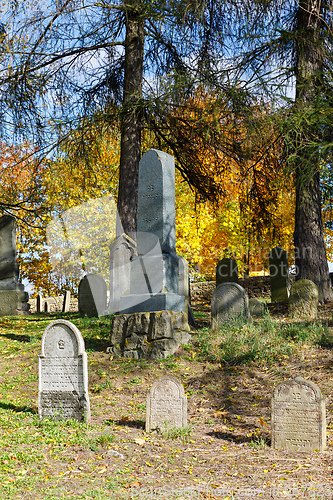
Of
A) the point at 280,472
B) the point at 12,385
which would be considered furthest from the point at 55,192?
the point at 280,472

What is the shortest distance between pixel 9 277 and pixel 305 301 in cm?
905

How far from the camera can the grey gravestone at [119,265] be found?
1213cm

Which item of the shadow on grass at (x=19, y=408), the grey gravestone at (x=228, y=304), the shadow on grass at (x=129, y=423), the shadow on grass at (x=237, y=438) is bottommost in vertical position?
the shadow on grass at (x=237, y=438)

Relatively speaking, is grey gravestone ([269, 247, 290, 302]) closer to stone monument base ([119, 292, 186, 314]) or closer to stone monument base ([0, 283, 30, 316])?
stone monument base ([119, 292, 186, 314])

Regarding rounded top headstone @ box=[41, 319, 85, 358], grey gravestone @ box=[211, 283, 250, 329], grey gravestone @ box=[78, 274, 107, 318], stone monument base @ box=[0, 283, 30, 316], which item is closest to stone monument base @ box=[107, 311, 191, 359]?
grey gravestone @ box=[211, 283, 250, 329]

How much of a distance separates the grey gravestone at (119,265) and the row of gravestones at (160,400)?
6072mm

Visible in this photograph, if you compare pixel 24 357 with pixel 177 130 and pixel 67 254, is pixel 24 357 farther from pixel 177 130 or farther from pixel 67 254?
pixel 67 254

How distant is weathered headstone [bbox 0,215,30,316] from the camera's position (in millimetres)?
14383

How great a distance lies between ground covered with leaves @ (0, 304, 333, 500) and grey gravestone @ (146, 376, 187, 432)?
0.38 ft

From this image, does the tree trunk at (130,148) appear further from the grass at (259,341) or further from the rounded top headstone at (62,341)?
the rounded top headstone at (62,341)

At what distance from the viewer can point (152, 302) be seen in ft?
28.0

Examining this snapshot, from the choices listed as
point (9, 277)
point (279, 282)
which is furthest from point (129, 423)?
point (9, 277)

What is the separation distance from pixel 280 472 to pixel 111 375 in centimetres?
384

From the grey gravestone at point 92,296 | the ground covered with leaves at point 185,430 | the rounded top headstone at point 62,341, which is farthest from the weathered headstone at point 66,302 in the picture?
the rounded top headstone at point 62,341
